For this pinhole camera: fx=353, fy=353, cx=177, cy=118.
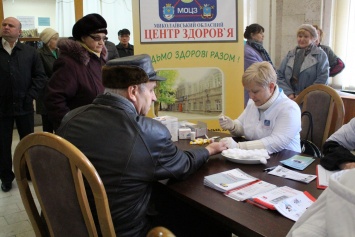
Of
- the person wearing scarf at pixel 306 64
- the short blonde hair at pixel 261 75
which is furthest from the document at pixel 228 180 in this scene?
the person wearing scarf at pixel 306 64

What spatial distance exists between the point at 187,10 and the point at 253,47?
1158mm

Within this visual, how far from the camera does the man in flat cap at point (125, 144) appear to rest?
3.94 feet

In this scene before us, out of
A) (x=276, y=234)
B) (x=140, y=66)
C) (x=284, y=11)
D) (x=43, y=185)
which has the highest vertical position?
(x=284, y=11)

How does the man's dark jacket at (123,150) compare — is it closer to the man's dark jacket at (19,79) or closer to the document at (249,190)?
the document at (249,190)

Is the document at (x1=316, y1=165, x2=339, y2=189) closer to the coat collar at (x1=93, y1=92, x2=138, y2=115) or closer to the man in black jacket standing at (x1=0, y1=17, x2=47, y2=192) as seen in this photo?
the coat collar at (x1=93, y1=92, x2=138, y2=115)

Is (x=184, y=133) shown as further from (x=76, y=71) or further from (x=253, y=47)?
(x=253, y=47)

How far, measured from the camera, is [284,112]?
1942 mm

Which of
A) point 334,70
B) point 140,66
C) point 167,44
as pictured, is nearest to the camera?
point 140,66

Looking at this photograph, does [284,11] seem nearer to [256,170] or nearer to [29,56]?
[29,56]

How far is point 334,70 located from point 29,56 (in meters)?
3.20

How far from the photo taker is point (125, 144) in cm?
120

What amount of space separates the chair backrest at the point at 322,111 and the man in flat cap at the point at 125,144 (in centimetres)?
127

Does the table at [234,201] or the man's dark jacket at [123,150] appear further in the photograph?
the man's dark jacket at [123,150]

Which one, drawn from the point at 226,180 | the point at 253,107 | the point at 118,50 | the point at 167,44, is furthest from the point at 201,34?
the point at 118,50
